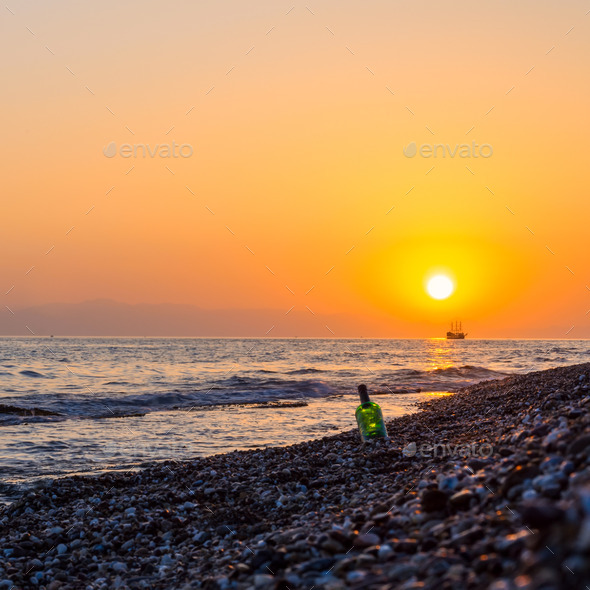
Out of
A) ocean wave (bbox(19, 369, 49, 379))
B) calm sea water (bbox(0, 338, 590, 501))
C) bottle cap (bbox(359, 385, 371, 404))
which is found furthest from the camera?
ocean wave (bbox(19, 369, 49, 379))

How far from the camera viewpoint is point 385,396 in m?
25.0

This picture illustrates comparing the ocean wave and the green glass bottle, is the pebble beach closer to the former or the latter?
the green glass bottle

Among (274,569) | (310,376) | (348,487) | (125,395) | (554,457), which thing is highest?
(310,376)

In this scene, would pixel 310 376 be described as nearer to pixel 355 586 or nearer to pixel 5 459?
pixel 5 459

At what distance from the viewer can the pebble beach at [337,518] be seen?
2568mm

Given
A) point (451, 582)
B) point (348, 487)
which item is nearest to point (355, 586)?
point (451, 582)

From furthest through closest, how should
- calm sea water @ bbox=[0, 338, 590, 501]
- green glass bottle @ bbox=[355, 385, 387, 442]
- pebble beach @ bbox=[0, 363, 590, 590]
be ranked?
calm sea water @ bbox=[0, 338, 590, 501]
green glass bottle @ bbox=[355, 385, 387, 442]
pebble beach @ bbox=[0, 363, 590, 590]

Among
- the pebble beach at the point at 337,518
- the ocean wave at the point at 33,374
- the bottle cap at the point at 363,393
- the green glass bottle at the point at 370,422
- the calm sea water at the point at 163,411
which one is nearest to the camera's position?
the pebble beach at the point at 337,518

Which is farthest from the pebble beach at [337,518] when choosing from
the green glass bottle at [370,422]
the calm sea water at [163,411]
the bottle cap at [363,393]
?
the calm sea water at [163,411]

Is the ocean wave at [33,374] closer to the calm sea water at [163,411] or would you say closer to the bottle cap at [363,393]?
the calm sea water at [163,411]

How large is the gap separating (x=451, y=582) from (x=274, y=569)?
1.52 meters

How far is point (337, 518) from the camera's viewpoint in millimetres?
4566

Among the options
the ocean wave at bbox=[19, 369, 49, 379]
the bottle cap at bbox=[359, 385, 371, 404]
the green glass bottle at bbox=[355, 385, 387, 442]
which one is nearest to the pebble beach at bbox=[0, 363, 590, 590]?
the green glass bottle at bbox=[355, 385, 387, 442]

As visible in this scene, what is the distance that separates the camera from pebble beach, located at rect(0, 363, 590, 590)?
8.43 ft
